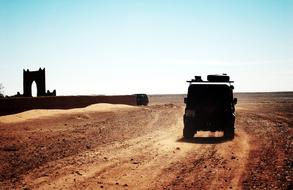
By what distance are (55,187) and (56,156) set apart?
433 cm

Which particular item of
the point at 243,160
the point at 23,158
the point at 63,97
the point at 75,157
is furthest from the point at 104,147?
the point at 63,97

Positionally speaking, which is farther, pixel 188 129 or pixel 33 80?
pixel 33 80

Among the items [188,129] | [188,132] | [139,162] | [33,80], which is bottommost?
[139,162]

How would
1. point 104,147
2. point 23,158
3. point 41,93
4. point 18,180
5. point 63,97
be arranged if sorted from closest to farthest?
point 18,180 < point 23,158 < point 104,147 < point 63,97 < point 41,93

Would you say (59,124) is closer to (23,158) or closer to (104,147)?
(104,147)

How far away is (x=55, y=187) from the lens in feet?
26.5

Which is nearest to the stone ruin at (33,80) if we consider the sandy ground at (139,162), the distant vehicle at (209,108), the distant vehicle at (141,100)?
the distant vehicle at (141,100)

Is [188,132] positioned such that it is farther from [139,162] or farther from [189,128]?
[139,162]

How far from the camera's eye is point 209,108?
17750mm

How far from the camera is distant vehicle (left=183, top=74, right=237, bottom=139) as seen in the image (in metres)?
17.5

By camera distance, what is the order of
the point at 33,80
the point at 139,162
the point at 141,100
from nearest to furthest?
the point at 139,162 < the point at 33,80 < the point at 141,100

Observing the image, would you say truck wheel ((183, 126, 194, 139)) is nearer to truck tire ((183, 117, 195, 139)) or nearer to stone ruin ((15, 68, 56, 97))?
truck tire ((183, 117, 195, 139))

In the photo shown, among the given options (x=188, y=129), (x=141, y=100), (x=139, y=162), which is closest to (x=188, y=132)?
(x=188, y=129)

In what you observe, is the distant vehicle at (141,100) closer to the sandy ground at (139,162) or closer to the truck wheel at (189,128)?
the sandy ground at (139,162)
